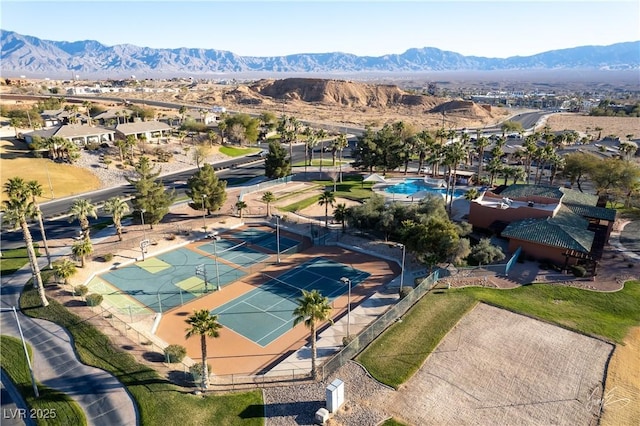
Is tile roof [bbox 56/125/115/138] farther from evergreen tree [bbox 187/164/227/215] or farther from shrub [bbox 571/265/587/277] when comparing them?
shrub [bbox 571/265/587/277]

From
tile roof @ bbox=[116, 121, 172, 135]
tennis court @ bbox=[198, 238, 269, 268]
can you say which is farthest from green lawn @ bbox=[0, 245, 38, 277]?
tile roof @ bbox=[116, 121, 172, 135]

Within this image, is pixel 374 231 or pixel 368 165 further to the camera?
pixel 368 165

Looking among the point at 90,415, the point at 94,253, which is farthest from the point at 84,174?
the point at 90,415

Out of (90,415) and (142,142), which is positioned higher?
(142,142)

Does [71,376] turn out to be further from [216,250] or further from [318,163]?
[318,163]

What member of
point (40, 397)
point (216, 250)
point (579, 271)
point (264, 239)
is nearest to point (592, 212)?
point (579, 271)

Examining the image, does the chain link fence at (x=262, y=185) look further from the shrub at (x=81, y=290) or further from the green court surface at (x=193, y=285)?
the shrub at (x=81, y=290)

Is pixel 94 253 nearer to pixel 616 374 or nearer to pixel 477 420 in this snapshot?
pixel 477 420
